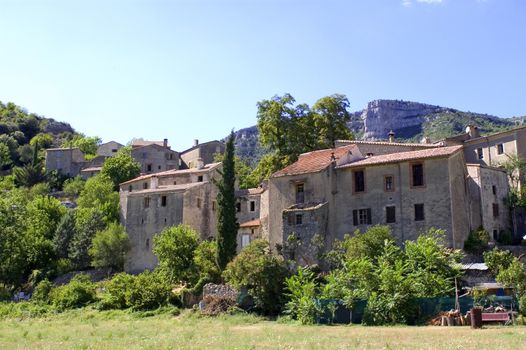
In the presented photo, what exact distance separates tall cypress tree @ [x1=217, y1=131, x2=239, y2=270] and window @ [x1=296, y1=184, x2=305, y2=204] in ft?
18.2

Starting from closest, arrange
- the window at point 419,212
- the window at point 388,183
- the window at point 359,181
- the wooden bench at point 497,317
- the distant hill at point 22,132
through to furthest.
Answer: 1. the wooden bench at point 497,317
2. the window at point 419,212
3. the window at point 388,183
4. the window at point 359,181
5. the distant hill at point 22,132

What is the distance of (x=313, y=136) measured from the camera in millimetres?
67250

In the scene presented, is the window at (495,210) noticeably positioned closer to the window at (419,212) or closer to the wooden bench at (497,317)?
the window at (419,212)

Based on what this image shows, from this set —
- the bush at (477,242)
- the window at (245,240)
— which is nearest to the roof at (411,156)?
the bush at (477,242)

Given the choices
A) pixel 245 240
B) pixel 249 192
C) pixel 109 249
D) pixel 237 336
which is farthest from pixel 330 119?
pixel 237 336

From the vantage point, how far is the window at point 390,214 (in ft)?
156

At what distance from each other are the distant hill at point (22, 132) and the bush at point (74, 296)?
7963 centimetres

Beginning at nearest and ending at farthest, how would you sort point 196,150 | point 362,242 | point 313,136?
point 362,242 → point 313,136 → point 196,150

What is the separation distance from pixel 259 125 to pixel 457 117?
318 feet

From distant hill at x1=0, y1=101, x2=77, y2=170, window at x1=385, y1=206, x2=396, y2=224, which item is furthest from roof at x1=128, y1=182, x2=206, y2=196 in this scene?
distant hill at x1=0, y1=101, x2=77, y2=170

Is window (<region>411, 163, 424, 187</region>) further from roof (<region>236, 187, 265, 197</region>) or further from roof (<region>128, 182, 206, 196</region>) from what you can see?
roof (<region>128, 182, 206, 196</region>)

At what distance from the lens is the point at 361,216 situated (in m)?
48.8

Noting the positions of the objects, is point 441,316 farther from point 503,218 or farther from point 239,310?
point 503,218

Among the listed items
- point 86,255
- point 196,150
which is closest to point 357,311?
point 86,255
